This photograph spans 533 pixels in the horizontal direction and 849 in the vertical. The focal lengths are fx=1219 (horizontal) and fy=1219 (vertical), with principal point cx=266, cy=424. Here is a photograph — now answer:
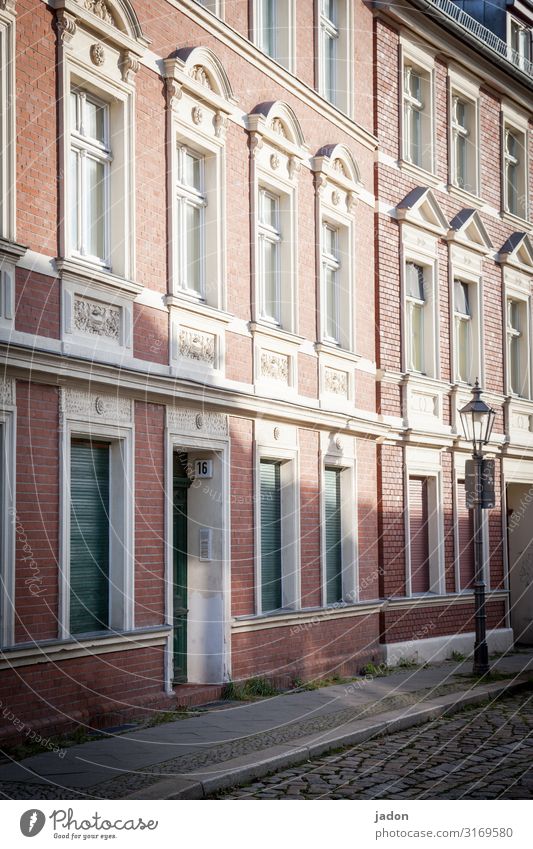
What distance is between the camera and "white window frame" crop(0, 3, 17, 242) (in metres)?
10.2

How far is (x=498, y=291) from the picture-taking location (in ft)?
70.8

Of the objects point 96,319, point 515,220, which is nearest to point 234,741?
point 96,319

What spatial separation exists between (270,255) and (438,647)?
7.06 metres

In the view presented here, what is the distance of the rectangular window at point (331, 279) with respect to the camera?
16.4 meters

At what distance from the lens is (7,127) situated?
10.3 meters

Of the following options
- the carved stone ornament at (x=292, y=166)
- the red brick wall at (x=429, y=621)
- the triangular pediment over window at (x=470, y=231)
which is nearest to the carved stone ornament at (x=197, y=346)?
the carved stone ornament at (x=292, y=166)

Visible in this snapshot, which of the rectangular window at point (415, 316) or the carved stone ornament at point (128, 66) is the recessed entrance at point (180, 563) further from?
the rectangular window at point (415, 316)

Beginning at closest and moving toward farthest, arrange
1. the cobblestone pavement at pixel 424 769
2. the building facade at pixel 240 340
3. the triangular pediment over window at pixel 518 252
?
the cobblestone pavement at pixel 424 769
the building facade at pixel 240 340
the triangular pediment over window at pixel 518 252

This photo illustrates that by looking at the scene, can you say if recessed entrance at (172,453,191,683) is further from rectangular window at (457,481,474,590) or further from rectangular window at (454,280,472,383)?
rectangular window at (454,280,472,383)

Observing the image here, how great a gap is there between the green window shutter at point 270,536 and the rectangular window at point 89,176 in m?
4.17
